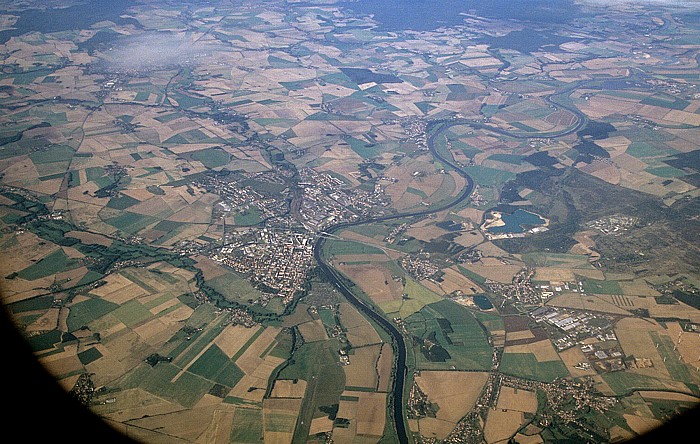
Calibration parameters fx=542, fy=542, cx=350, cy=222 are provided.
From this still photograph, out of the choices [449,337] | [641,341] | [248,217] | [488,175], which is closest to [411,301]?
[449,337]

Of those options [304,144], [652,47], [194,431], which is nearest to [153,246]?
[194,431]

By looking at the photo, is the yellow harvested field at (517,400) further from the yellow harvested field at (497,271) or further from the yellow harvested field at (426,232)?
the yellow harvested field at (426,232)

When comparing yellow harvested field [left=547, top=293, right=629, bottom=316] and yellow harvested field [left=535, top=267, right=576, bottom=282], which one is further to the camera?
yellow harvested field [left=535, top=267, right=576, bottom=282]

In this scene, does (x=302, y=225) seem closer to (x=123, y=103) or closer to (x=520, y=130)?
(x=520, y=130)

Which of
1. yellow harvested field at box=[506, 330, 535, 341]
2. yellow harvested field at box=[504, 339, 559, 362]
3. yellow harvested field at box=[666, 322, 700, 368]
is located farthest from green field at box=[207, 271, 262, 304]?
yellow harvested field at box=[666, 322, 700, 368]

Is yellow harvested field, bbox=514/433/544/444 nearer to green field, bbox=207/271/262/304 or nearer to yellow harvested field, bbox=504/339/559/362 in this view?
yellow harvested field, bbox=504/339/559/362

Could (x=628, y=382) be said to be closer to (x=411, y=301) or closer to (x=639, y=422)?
(x=639, y=422)

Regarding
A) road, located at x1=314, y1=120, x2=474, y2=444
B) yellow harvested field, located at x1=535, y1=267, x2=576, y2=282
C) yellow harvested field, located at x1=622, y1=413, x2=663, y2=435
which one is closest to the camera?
yellow harvested field, located at x1=622, y1=413, x2=663, y2=435
